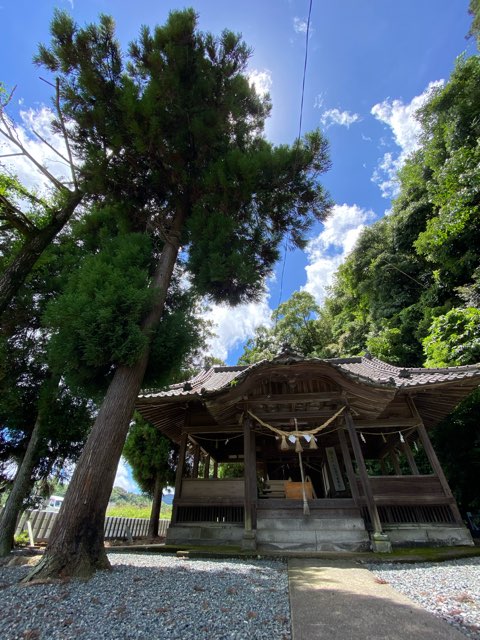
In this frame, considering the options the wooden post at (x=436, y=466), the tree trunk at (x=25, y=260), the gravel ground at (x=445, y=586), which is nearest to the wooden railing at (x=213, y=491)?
the gravel ground at (x=445, y=586)

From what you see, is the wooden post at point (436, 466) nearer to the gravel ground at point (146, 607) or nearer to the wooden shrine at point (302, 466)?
the wooden shrine at point (302, 466)

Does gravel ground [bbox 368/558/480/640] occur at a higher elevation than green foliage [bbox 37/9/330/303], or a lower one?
lower

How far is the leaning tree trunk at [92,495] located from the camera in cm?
328

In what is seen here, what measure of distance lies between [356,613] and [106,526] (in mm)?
11642

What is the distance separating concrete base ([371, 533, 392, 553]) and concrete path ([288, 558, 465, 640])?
2201 millimetres

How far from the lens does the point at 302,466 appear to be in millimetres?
6855

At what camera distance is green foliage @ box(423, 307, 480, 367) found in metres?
9.30

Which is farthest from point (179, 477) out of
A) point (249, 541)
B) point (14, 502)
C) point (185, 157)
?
point (185, 157)

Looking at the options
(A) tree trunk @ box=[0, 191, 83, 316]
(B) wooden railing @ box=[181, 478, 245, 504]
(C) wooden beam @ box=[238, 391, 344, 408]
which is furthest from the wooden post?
(A) tree trunk @ box=[0, 191, 83, 316]

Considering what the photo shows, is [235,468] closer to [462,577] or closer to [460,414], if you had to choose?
[460,414]

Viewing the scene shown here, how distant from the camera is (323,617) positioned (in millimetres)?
2262

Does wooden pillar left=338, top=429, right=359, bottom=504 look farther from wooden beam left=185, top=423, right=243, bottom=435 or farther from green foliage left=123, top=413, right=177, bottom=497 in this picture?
green foliage left=123, top=413, right=177, bottom=497

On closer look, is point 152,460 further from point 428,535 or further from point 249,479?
point 428,535

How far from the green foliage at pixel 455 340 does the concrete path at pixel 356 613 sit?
8316 mm
